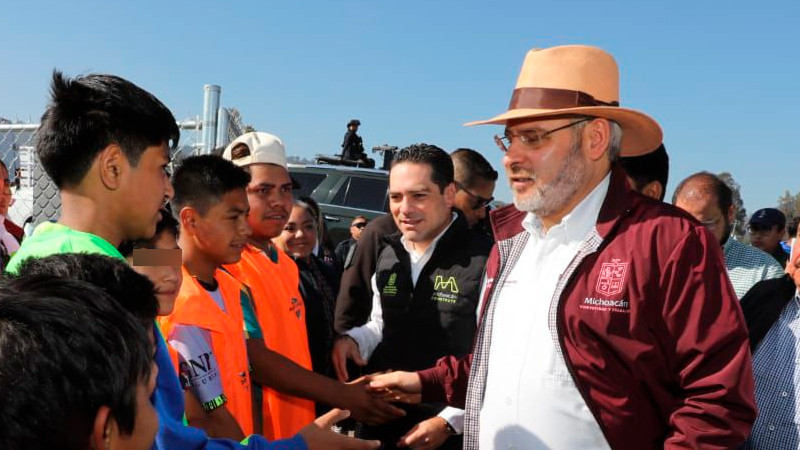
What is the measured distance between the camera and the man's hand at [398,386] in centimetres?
255

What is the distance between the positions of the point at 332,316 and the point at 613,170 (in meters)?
2.22

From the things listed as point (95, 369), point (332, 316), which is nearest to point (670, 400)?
point (95, 369)

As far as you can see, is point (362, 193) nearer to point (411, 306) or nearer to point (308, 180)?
point (308, 180)

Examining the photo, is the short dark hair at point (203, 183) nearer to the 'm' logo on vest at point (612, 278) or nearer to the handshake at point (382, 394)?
the handshake at point (382, 394)

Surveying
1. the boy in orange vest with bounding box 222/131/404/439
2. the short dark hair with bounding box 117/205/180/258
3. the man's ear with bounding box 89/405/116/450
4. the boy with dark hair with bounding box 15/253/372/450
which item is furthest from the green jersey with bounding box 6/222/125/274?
the boy in orange vest with bounding box 222/131/404/439

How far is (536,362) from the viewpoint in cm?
199

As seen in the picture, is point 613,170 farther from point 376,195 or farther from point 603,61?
point 376,195

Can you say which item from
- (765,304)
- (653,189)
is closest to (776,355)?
(765,304)

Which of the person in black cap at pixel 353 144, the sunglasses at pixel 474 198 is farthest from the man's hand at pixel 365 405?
the person in black cap at pixel 353 144

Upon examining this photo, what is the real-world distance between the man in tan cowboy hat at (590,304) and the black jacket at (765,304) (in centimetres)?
119

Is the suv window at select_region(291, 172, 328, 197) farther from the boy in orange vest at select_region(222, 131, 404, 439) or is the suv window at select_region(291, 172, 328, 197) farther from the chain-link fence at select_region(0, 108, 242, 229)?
the boy in orange vest at select_region(222, 131, 404, 439)

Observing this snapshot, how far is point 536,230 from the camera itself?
233 cm

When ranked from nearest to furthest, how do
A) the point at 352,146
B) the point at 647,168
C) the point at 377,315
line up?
the point at 377,315
the point at 647,168
the point at 352,146

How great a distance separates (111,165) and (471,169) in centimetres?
373
